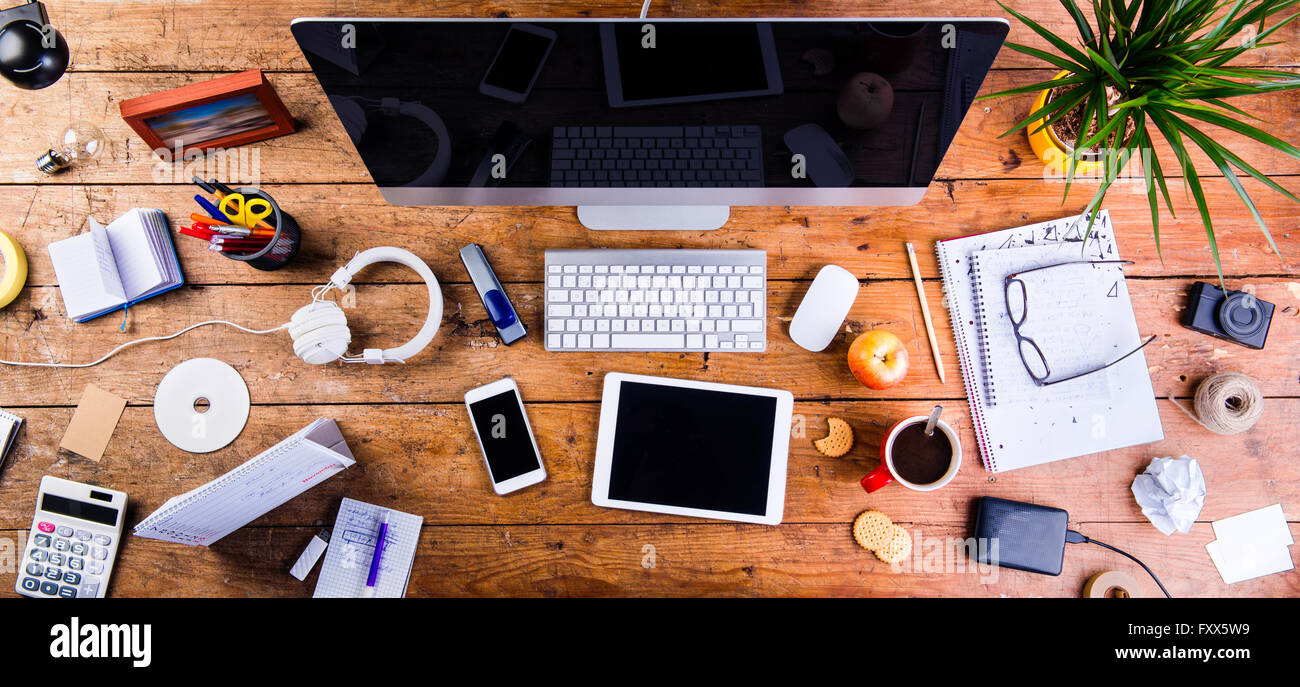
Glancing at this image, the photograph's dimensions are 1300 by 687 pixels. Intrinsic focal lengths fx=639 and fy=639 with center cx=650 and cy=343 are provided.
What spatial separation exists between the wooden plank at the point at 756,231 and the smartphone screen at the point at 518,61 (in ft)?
0.87

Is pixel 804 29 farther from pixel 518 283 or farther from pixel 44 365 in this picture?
pixel 44 365

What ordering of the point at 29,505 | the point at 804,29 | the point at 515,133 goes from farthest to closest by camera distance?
the point at 29,505, the point at 515,133, the point at 804,29

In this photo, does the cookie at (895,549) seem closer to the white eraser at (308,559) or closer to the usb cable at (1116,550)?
the usb cable at (1116,550)

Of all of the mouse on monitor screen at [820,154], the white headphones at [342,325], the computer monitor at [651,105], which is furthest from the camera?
the white headphones at [342,325]

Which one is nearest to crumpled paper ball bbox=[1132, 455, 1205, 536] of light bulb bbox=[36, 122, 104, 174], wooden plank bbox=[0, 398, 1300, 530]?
wooden plank bbox=[0, 398, 1300, 530]

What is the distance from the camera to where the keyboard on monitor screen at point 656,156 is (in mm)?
934

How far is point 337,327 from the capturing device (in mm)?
1037

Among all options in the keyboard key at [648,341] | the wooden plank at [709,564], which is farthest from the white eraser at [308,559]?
the keyboard key at [648,341]

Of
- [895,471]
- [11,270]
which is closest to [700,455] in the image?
[895,471]

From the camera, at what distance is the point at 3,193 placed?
1.10 meters

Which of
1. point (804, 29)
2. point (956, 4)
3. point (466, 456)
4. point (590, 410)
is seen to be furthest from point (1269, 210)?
point (466, 456)

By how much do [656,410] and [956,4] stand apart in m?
0.89

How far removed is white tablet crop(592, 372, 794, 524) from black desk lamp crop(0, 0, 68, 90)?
1.01m

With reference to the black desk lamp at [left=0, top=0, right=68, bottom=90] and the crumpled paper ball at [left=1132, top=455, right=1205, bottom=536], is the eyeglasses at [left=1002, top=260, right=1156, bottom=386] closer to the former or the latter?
the crumpled paper ball at [left=1132, top=455, right=1205, bottom=536]
